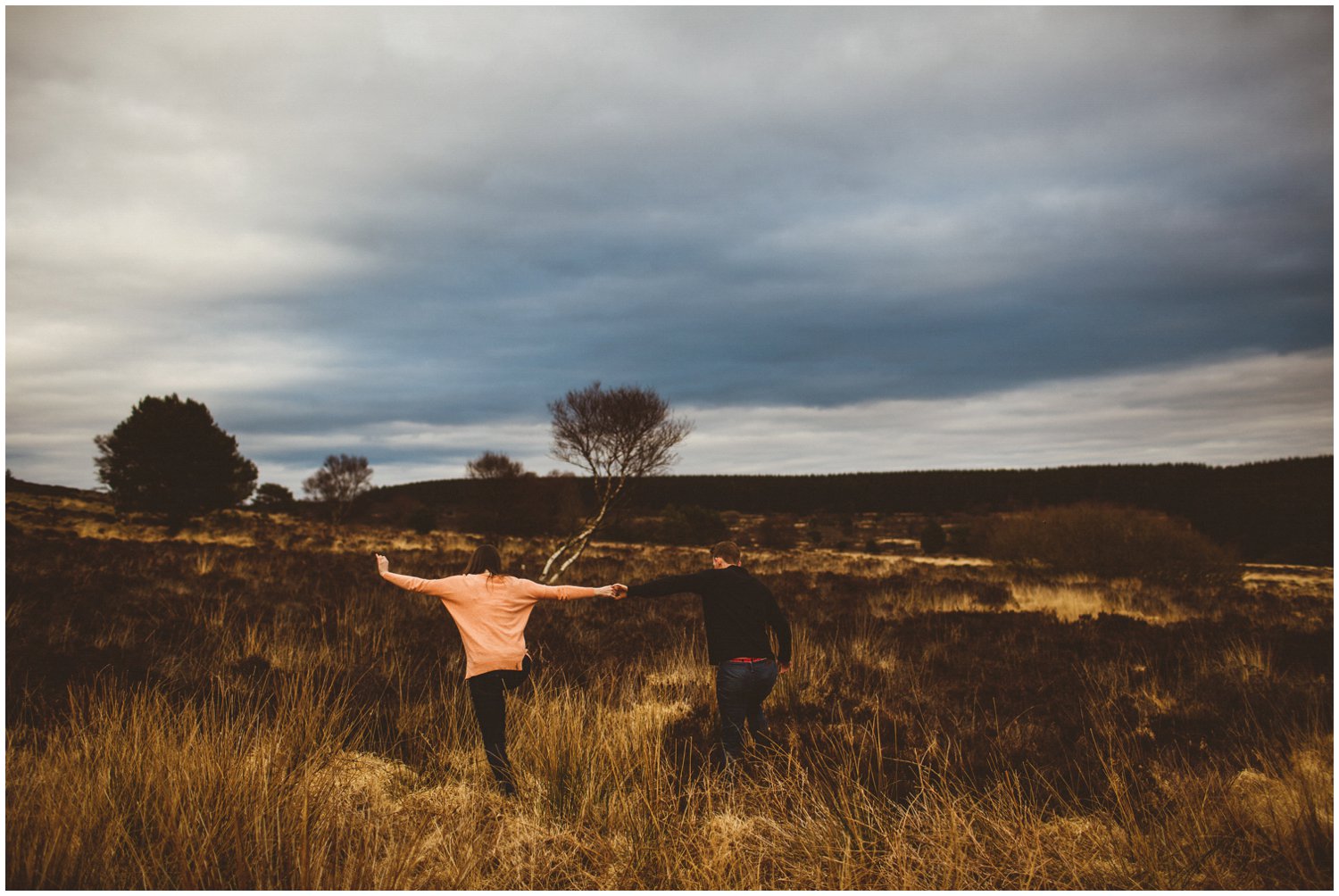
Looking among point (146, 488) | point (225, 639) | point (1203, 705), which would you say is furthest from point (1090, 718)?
point (146, 488)

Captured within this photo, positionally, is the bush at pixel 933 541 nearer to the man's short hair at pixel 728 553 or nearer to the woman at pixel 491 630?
the man's short hair at pixel 728 553

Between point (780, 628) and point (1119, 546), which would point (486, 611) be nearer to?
point (780, 628)

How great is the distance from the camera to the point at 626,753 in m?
5.00

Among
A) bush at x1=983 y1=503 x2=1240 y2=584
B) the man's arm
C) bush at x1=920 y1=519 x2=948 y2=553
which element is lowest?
bush at x1=920 y1=519 x2=948 y2=553

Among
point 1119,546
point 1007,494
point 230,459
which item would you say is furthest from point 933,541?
point 1007,494

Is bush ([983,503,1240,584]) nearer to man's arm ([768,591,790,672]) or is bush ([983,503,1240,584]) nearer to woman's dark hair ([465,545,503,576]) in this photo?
man's arm ([768,591,790,672])

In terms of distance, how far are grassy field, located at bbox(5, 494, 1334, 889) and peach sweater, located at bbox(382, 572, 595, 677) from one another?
0.81 m

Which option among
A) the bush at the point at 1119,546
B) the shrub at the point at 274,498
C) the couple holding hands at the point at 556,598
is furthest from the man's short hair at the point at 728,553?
the shrub at the point at 274,498

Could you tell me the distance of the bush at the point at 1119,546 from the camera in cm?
2372

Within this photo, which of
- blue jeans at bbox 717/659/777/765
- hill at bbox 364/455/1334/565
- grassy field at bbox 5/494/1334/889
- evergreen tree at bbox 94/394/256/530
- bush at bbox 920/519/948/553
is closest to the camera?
grassy field at bbox 5/494/1334/889

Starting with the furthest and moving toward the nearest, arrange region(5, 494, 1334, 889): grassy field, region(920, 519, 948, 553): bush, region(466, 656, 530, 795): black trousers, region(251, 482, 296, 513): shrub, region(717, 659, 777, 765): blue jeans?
region(251, 482, 296, 513): shrub
region(920, 519, 948, 553): bush
region(717, 659, 777, 765): blue jeans
region(466, 656, 530, 795): black trousers
region(5, 494, 1334, 889): grassy field

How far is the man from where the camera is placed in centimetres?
532

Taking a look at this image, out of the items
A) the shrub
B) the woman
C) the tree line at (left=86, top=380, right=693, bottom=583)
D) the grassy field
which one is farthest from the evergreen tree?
the woman

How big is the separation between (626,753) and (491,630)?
1410mm
